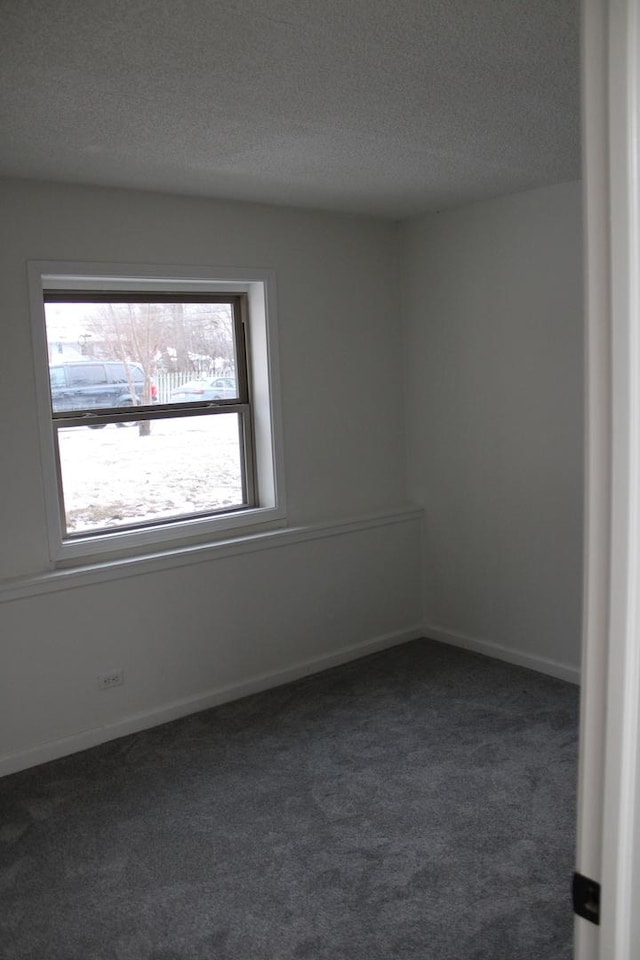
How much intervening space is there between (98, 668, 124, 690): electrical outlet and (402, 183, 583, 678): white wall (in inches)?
78.0

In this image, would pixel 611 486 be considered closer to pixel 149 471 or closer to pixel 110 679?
pixel 110 679

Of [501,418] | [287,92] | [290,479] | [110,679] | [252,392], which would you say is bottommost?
[110,679]

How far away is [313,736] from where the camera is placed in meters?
3.67

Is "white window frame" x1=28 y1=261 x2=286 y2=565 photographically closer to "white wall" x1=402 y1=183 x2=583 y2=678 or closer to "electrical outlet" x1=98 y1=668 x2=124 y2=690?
"electrical outlet" x1=98 y1=668 x2=124 y2=690

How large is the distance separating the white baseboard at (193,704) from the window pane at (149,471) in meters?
0.90

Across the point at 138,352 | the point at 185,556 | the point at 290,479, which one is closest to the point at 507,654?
the point at 290,479

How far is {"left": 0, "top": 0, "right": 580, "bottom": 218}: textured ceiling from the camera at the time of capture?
1.88 metres

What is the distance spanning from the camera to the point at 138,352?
12.9ft

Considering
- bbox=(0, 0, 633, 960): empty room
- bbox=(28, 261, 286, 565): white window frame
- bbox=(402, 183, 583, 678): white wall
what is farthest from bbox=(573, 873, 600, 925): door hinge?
bbox=(402, 183, 583, 678): white wall

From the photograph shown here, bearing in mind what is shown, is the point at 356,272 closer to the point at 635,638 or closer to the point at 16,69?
the point at 16,69

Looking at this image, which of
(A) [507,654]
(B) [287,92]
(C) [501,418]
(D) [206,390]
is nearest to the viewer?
(B) [287,92]

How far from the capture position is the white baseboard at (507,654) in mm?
4164

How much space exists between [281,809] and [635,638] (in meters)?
2.44

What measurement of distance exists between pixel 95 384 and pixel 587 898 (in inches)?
128
